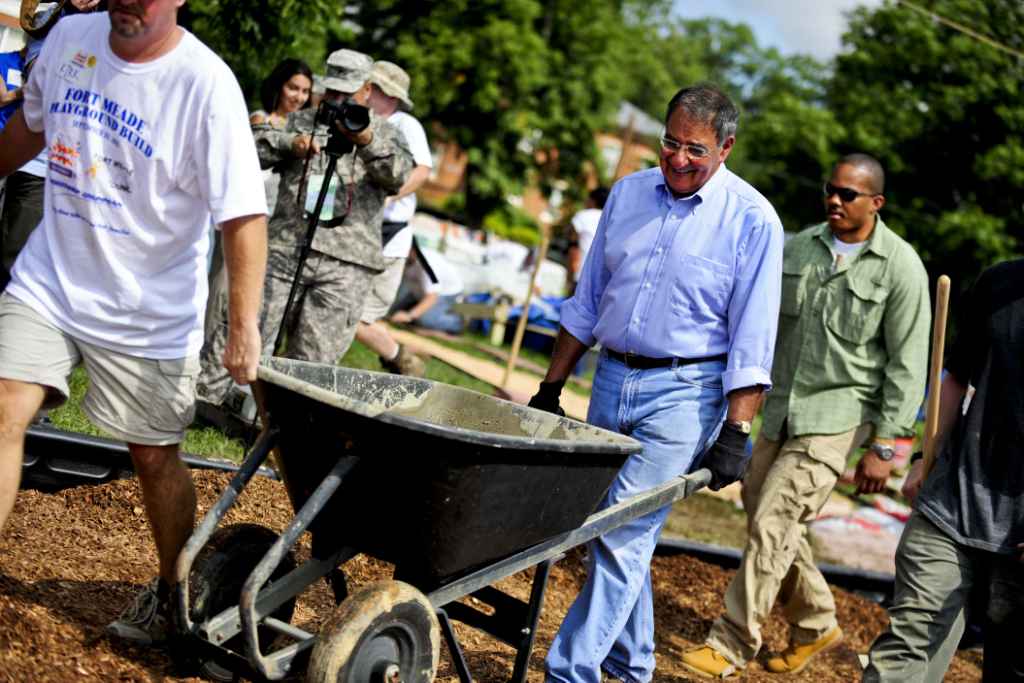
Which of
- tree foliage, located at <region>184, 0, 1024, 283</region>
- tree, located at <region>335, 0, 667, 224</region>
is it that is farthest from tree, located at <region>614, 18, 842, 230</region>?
tree, located at <region>335, 0, 667, 224</region>

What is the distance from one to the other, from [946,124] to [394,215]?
27223 mm

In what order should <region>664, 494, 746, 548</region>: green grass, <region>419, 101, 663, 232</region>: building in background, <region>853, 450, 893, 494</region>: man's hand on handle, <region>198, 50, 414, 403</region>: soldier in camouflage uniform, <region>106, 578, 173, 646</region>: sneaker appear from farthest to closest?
<region>419, 101, 663, 232</region>: building in background
<region>664, 494, 746, 548</region>: green grass
<region>198, 50, 414, 403</region>: soldier in camouflage uniform
<region>853, 450, 893, 494</region>: man's hand on handle
<region>106, 578, 173, 646</region>: sneaker

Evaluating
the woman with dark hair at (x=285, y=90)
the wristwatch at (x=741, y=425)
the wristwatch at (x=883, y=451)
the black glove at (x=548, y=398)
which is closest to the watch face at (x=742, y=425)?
the wristwatch at (x=741, y=425)

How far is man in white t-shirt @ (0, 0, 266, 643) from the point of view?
353 cm

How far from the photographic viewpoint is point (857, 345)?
5809 millimetres

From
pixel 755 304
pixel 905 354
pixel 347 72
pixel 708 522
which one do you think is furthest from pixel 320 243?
pixel 708 522

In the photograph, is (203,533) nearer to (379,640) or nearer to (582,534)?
(379,640)

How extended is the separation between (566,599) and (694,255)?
2.39m

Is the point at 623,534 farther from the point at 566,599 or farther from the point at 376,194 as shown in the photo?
the point at 376,194

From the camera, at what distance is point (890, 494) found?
11992 millimetres

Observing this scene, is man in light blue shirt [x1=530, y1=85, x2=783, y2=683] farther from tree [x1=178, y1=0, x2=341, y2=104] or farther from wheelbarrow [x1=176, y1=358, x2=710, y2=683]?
tree [x1=178, y1=0, x2=341, y2=104]

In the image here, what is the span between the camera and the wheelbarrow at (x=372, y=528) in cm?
341

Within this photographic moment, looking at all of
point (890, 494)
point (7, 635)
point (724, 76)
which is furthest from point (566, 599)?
point (724, 76)

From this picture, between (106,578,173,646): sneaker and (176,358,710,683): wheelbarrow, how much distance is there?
0.59 ft
